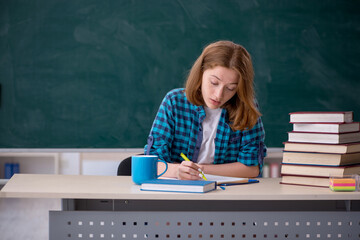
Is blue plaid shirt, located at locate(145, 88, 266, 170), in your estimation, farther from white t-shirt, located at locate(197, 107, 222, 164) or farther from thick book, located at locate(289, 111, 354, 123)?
thick book, located at locate(289, 111, 354, 123)

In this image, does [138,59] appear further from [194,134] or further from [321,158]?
[321,158]

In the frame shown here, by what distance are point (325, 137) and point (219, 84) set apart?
1.61 ft

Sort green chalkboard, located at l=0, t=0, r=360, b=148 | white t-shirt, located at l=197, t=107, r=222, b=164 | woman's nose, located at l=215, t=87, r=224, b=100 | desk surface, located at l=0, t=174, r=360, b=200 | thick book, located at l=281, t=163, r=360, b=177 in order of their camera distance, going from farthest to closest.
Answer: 1. green chalkboard, located at l=0, t=0, r=360, b=148
2. white t-shirt, located at l=197, t=107, r=222, b=164
3. woman's nose, located at l=215, t=87, r=224, b=100
4. thick book, located at l=281, t=163, r=360, b=177
5. desk surface, located at l=0, t=174, r=360, b=200

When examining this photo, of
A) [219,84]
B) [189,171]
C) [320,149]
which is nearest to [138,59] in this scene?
[219,84]

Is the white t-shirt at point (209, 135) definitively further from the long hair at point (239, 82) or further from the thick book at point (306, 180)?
the thick book at point (306, 180)

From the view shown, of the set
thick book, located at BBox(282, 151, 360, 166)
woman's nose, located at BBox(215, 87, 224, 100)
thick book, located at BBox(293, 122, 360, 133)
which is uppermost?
woman's nose, located at BBox(215, 87, 224, 100)

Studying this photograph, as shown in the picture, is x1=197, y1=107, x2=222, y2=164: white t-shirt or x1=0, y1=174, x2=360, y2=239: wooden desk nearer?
x1=0, y1=174, x2=360, y2=239: wooden desk

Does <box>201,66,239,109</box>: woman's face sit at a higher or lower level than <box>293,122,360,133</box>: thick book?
higher

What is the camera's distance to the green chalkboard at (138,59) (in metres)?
3.56

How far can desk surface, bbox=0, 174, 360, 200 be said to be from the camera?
1.32m

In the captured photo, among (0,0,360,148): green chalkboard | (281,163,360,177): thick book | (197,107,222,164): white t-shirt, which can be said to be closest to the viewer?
(281,163,360,177): thick book

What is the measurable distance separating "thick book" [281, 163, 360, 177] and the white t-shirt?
51cm

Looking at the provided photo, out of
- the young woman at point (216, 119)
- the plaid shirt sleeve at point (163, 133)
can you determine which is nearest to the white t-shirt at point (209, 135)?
the young woman at point (216, 119)

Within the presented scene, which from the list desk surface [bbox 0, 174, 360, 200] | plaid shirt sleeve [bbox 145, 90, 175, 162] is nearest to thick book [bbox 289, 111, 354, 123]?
desk surface [bbox 0, 174, 360, 200]
